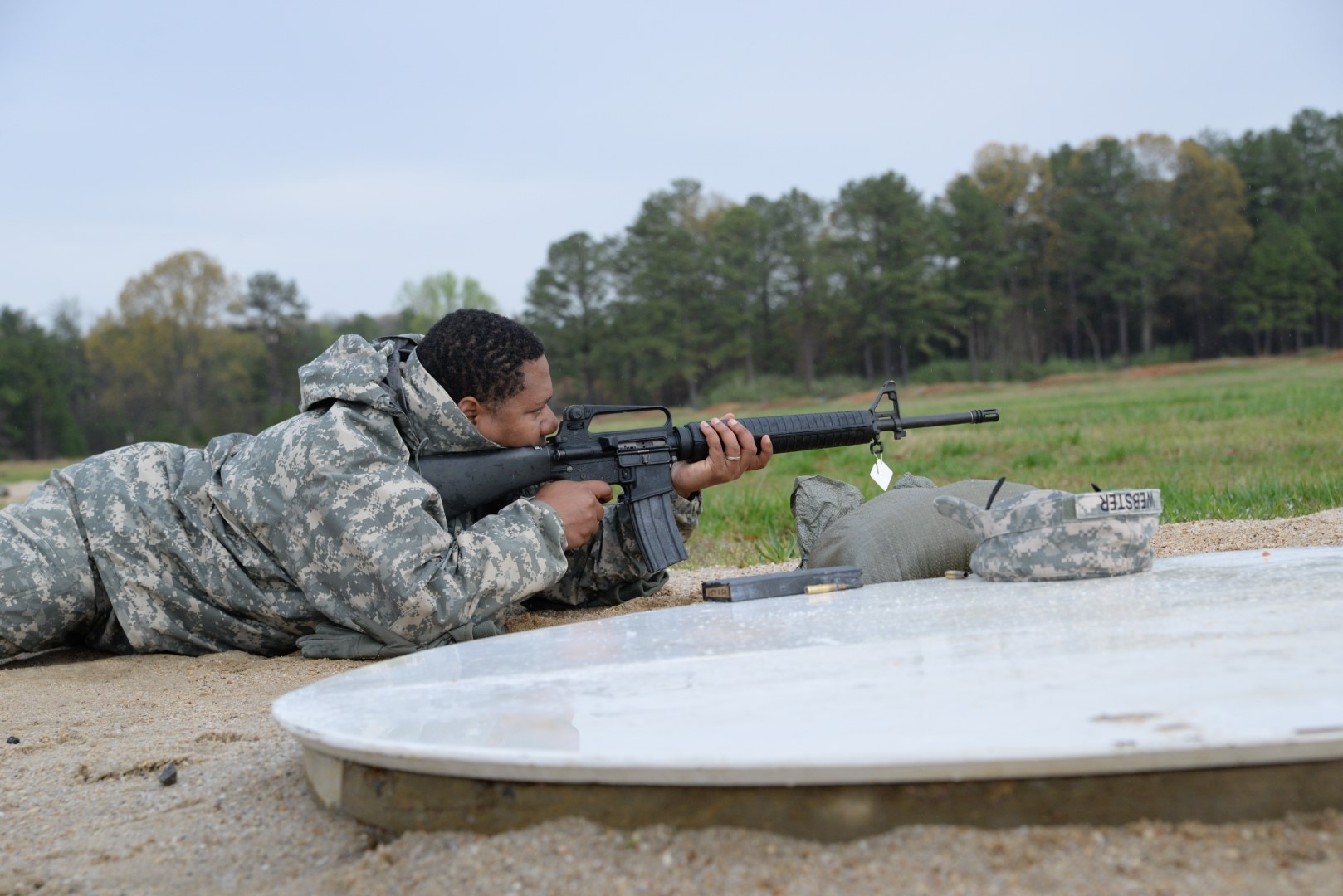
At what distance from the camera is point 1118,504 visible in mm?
2982

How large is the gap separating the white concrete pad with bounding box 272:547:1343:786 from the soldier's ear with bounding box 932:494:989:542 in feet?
→ 1.05

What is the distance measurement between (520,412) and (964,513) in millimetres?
1513

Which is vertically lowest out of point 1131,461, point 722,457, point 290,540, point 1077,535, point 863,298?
point 1131,461

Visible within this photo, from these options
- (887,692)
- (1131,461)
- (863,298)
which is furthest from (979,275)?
(887,692)

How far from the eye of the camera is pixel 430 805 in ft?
6.31

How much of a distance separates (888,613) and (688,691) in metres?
0.83

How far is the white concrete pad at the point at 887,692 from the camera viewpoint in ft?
5.35

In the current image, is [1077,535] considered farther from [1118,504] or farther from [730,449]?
[730,449]

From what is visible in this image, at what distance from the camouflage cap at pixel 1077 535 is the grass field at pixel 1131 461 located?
2.86 metres

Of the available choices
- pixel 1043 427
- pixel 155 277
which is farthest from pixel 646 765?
pixel 155 277

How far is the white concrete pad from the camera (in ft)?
5.35

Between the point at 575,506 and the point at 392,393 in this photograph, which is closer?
the point at 392,393

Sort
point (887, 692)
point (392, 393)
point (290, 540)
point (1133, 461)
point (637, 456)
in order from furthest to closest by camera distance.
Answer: point (1133, 461) → point (637, 456) → point (392, 393) → point (290, 540) → point (887, 692)

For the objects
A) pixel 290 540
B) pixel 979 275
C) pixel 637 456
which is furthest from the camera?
pixel 979 275
